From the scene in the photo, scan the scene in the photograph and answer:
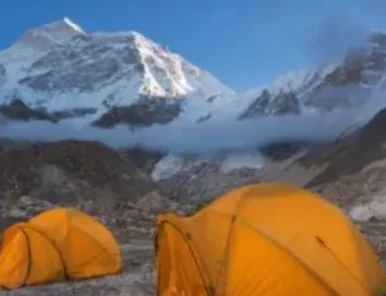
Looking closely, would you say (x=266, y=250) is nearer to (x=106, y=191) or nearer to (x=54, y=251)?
(x=54, y=251)

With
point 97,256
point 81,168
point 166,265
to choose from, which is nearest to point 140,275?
point 97,256

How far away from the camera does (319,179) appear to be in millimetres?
164875

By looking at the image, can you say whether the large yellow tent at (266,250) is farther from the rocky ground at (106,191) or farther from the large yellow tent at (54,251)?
the rocky ground at (106,191)

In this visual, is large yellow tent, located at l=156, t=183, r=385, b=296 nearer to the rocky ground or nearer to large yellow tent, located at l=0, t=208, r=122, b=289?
large yellow tent, located at l=0, t=208, r=122, b=289

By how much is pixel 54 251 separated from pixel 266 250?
31.5 feet

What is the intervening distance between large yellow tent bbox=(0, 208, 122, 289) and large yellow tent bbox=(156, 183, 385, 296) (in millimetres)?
7171

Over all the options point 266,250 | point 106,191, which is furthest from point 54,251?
point 106,191

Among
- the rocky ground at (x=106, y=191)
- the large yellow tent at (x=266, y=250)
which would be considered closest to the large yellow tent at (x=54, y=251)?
the large yellow tent at (x=266, y=250)

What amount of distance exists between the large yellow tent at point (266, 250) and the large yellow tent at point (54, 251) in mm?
7171

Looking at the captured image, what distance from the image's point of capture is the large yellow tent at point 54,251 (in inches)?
784

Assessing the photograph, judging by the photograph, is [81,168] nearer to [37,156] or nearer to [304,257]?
[37,156]

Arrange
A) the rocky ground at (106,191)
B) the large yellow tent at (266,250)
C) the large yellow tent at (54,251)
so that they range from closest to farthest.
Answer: the large yellow tent at (266,250) < the large yellow tent at (54,251) < the rocky ground at (106,191)

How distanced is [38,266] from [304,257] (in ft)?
32.6

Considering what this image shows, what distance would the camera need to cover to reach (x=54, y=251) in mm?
20406
